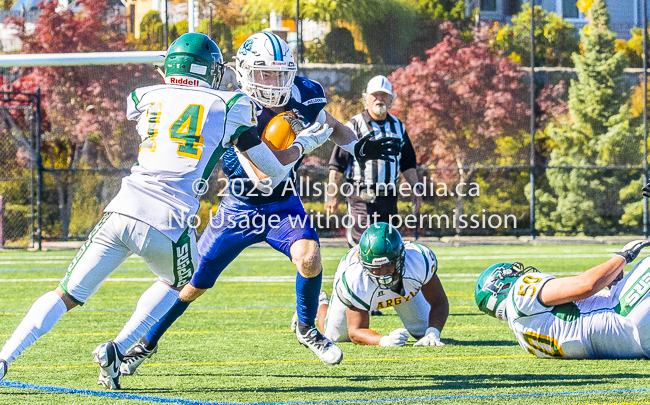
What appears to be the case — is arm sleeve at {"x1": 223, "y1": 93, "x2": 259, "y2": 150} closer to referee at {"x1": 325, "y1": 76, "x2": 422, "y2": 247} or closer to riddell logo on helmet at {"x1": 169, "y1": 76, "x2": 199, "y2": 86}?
riddell logo on helmet at {"x1": 169, "y1": 76, "x2": 199, "y2": 86}

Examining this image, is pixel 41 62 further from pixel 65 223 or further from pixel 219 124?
pixel 219 124

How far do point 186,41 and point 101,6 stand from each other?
543 inches

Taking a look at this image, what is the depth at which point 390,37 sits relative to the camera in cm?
1705

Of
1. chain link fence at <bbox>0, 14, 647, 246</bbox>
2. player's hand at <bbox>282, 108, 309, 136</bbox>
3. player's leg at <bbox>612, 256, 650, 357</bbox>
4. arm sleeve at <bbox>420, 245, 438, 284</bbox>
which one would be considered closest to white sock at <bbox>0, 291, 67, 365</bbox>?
player's hand at <bbox>282, 108, 309, 136</bbox>

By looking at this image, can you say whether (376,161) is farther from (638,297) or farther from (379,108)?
(638,297)

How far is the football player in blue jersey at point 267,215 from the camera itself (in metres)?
4.29

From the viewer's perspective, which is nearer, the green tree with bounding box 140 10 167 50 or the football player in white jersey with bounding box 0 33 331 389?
the football player in white jersey with bounding box 0 33 331 389

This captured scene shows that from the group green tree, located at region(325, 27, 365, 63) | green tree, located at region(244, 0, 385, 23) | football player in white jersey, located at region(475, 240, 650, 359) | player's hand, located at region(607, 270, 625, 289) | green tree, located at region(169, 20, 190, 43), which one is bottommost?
football player in white jersey, located at region(475, 240, 650, 359)

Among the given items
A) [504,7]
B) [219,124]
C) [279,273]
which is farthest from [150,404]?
[504,7]

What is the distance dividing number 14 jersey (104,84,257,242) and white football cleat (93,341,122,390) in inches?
23.6

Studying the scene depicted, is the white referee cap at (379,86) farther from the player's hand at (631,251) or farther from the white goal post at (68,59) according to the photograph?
the player's hand at (631,251)

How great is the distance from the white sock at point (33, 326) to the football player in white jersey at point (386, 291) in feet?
5.53

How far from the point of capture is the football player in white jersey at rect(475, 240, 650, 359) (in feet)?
13.0

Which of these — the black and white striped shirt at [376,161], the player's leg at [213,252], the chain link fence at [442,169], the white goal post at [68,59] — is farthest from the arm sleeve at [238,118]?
the chain link fence at [442,169]
